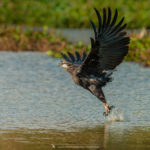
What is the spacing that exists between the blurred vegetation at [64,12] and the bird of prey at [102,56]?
40.6 ft

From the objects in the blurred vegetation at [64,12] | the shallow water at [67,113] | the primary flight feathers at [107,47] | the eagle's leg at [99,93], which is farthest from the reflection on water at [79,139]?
the blurred vegetation at [64,12]

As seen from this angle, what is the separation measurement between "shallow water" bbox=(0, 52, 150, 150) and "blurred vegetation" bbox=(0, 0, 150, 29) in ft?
29.5

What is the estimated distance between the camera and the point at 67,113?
26.0 feet

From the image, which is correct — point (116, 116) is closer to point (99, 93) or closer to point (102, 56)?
point (99, 93)

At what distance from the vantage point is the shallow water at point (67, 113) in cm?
637

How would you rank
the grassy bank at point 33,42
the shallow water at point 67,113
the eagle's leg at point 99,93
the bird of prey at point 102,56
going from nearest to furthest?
Answer: the shallow water at point 67,113 < the bird of prey at point 102,56 < the eagle's leg at point 99,93 < the grassy bank at point 33,42

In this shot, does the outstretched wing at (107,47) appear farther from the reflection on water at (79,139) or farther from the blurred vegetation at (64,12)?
the blurred vegetation at (64,12)

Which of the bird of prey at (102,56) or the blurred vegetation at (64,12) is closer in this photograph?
the bird of prey at (102,56)

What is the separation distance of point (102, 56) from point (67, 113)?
98 centimetres

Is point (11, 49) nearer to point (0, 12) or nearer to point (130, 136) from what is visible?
point (0, 12)

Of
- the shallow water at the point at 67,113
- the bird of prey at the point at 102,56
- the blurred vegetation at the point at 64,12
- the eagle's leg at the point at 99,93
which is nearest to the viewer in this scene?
the shallow water at the point at 67,113

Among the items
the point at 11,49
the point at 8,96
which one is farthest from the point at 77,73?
the point at 11,49

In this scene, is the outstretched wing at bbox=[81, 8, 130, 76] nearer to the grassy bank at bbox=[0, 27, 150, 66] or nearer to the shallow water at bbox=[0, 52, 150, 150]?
the shallow water at bbox=[0, 52, 150, 150]

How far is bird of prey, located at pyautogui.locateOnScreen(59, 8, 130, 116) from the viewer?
762 cm
